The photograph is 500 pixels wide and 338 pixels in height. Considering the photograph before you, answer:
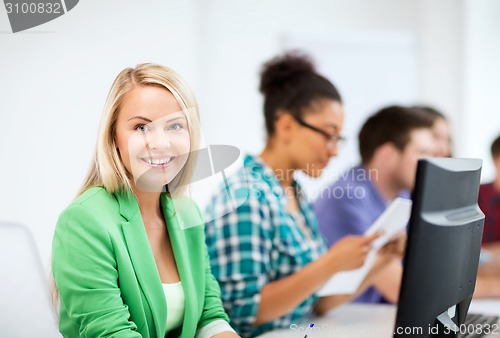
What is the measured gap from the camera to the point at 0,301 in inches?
46.3

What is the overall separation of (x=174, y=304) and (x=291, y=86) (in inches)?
35.6

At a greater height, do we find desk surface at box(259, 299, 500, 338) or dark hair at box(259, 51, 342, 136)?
dark hair at box(259, 51, 342, 136)

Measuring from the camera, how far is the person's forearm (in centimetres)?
168

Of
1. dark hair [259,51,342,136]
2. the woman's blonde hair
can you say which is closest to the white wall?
the woman's blonde hair

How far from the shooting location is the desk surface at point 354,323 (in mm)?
1672

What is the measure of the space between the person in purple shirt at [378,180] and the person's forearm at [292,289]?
1.57 ft

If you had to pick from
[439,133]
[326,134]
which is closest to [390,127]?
[439,133]

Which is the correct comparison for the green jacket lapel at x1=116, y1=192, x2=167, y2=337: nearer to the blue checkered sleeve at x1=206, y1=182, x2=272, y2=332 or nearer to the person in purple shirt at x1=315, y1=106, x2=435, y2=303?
the blue checkered sleeve at x1=206, y1=182, x2=272, y2=332

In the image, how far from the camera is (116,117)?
1146mm

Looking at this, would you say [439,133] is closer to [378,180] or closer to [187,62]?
[378,180]

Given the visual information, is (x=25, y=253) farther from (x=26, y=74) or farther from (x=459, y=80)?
(x=459, y=80)

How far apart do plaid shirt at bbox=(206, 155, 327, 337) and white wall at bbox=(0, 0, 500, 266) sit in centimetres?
23

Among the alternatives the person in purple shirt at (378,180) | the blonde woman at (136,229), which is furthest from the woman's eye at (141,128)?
the person in purple shirt at (378,180)

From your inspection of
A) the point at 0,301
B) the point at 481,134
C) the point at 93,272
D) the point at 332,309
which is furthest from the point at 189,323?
the point at 481,134
